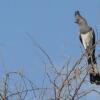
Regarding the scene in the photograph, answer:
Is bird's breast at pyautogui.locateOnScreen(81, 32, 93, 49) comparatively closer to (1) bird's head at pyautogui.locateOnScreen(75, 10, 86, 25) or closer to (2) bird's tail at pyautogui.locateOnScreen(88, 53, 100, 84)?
(1) bird's head at pyautogui.locateOnScreen(75, 10, 86, 25)

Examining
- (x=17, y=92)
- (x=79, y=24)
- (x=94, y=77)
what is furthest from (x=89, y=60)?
(x=79, y=24)

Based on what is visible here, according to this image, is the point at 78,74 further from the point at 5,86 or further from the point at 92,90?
the point at 5,86

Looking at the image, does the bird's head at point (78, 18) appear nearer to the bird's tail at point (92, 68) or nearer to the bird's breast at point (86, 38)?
the bird's breast at point (86, 38)

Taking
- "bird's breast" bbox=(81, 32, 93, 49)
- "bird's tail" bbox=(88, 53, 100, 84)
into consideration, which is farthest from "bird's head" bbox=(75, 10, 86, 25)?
"bird's tail" bbox=(88, 53, 100, 84)

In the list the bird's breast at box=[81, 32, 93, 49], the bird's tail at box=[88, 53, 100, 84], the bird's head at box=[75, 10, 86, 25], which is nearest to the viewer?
the bird's tail at box=[88, 53, 100, 84]

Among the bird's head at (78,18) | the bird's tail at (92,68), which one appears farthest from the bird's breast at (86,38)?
the bird's tail at (92,68)

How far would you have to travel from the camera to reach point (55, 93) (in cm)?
456

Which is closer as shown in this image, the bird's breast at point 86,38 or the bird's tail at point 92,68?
the bird's tail at point 92,68

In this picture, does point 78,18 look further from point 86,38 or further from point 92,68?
point 92,68

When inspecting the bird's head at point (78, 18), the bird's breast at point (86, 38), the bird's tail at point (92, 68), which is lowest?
the bird's tail at point (92, 68)

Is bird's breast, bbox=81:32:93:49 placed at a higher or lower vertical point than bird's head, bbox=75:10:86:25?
lower

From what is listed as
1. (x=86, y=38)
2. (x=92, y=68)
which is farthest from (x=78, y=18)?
(x=92, y=68)

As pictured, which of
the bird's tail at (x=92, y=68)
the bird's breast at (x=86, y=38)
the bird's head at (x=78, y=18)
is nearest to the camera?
the bird's tail at (x=92, y=68)

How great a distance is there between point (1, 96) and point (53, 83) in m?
0.55
